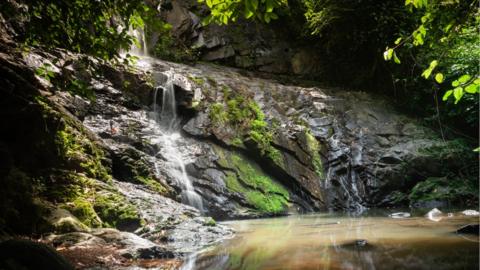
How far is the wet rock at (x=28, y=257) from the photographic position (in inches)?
103

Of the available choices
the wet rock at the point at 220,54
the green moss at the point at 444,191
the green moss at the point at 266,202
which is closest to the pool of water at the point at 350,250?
the green moss at the point at 266,202

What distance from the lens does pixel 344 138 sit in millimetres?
12078

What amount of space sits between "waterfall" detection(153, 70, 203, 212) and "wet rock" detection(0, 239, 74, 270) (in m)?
5.63

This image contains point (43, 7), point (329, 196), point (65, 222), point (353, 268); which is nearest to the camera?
point (353, 268)

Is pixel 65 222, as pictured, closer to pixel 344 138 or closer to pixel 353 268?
pixel 353 268

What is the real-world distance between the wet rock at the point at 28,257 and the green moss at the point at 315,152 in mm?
8944

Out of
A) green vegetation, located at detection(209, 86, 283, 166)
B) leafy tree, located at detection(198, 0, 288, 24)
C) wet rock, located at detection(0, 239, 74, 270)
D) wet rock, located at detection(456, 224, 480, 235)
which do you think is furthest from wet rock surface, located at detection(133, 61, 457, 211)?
leafy tree, located at detection(198, 0, 288, 24)

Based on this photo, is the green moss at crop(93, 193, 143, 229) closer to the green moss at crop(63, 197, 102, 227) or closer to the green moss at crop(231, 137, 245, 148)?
the green moss at crop(63, 197, 102, 227)

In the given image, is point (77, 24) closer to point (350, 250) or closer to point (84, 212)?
point (84, 212)

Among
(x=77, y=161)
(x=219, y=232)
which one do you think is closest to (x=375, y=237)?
(x=219, y=232)

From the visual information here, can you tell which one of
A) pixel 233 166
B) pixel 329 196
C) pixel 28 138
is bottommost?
pixel 329 196

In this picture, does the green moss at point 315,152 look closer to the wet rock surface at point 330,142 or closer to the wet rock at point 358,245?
the wet rock surface at point 330,142

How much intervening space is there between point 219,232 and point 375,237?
2.25 metres

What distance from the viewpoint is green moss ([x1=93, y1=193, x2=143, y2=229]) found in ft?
17.4
